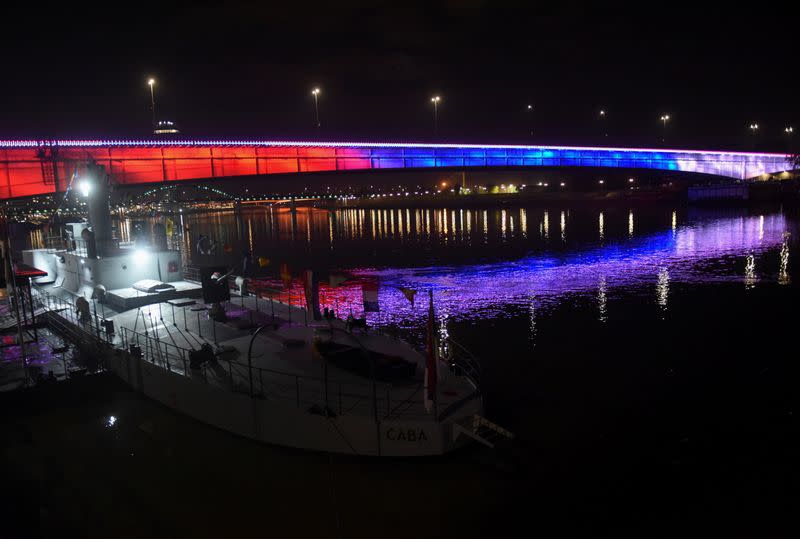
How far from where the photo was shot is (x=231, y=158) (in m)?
60.4

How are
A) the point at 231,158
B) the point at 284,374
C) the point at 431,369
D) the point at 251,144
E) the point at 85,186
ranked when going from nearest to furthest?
the point at 431,369 → the point at 284,374 → the point at 85,186 → the point at 251,144 → the point at 231,158

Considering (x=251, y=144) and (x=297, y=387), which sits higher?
(x=251, y=144)

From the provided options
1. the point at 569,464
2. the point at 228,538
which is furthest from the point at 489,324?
the point at 228,538

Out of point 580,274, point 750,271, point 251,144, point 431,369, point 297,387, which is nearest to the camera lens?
point 431,369

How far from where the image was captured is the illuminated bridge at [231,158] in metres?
47.6

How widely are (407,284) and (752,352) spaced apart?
2376cm

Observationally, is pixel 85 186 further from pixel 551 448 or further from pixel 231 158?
pixel 231 158

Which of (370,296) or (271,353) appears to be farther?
(271,353)

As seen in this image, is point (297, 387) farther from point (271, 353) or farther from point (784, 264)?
point (784, 264)

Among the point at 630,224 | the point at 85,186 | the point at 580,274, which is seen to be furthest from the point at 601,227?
the point at 85,186

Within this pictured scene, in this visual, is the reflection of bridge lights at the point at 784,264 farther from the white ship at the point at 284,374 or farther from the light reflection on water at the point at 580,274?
the white ship at the point at 284,374

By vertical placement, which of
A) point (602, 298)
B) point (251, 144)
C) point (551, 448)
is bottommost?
point (551, 448)

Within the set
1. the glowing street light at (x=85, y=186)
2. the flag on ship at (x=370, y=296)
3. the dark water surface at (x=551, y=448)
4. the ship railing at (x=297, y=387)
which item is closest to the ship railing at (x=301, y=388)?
the ship railing at (x=297, y=387)

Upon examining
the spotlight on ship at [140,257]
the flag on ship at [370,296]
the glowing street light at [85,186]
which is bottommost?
the flag on ship at [370,296]
